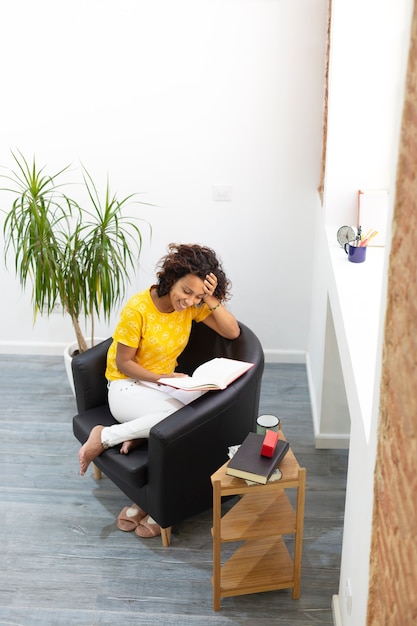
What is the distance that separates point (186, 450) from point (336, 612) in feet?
2.69

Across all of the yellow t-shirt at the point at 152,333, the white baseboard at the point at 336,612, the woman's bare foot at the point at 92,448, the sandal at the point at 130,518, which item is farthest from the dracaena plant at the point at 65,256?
the white baseboard at the point at 336,612

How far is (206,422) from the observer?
285cm

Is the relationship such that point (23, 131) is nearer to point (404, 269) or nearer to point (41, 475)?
point (41, 475)

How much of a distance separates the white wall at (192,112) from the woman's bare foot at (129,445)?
1497 mm

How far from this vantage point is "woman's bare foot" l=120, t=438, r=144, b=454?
299 cm

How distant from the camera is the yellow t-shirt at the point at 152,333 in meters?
3.08

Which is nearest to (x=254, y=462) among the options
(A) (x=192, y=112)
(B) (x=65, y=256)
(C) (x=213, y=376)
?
(C) (x=213, y=376)

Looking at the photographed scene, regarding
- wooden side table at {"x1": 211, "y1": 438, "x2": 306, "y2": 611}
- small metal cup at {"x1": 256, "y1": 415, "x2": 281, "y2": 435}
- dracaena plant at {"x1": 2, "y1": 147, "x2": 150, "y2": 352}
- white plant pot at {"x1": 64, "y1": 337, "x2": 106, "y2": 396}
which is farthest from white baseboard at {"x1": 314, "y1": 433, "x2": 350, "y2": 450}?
white plant pot at {"x1": 64, "y1": 337, "x2": 106, "y2": 396}

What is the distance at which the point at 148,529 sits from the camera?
3131mm

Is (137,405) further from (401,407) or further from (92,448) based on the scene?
(401,407)

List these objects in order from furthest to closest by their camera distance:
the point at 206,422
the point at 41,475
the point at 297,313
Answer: the point at 297,313 < the point at 41,475 < the point at 206,422

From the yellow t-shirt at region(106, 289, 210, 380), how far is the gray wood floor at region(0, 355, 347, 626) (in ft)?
2.20

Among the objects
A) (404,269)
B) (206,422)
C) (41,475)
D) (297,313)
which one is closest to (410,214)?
(404,269)

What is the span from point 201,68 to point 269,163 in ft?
2.03
